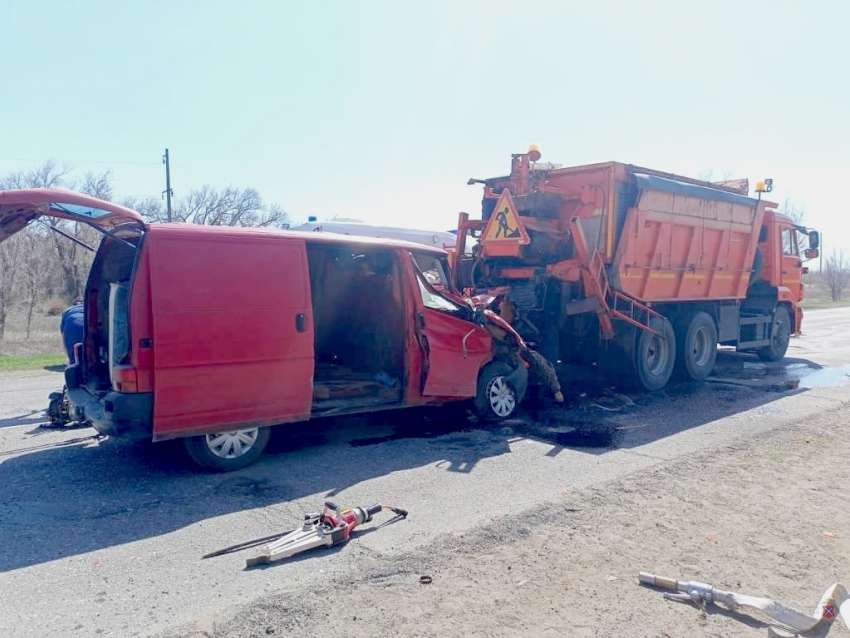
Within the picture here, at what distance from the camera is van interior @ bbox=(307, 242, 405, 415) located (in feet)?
24.4

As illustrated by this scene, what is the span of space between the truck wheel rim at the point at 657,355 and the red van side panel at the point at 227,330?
6597 mm

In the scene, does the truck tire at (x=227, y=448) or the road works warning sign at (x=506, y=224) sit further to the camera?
the road works warning sign at (x=506, y=224)

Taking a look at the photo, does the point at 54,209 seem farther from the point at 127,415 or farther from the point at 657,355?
the point at 657,355

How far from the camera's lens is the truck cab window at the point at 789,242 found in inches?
563

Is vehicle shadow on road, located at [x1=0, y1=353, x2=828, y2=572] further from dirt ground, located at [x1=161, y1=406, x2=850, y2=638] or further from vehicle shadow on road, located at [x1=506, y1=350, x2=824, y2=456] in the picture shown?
dirt ground, located at [x1=161, y1=406, x2=850, y2=638]

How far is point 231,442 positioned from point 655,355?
7423 millimetres

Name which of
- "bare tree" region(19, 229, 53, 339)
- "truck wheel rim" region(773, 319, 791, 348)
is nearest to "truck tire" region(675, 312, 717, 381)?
"truck wheel rim" region(773, 319, 791, 348)

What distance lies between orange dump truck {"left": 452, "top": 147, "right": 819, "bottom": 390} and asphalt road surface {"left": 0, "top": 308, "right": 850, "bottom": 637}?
124 centimetres

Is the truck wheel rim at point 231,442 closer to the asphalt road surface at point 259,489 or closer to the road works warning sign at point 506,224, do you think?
the asphalt road surface at point 259,489

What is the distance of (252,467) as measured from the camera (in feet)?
20.6

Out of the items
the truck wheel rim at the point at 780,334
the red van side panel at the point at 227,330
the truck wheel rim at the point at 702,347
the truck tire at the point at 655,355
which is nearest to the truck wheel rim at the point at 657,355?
the truck tire at the point at 655,355

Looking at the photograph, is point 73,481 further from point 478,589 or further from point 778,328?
point 778,328

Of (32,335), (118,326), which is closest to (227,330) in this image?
(118,326)

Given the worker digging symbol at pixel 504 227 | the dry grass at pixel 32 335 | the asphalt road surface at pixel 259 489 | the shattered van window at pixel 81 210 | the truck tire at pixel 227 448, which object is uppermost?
the worker digging symbol at pixel 504 227
